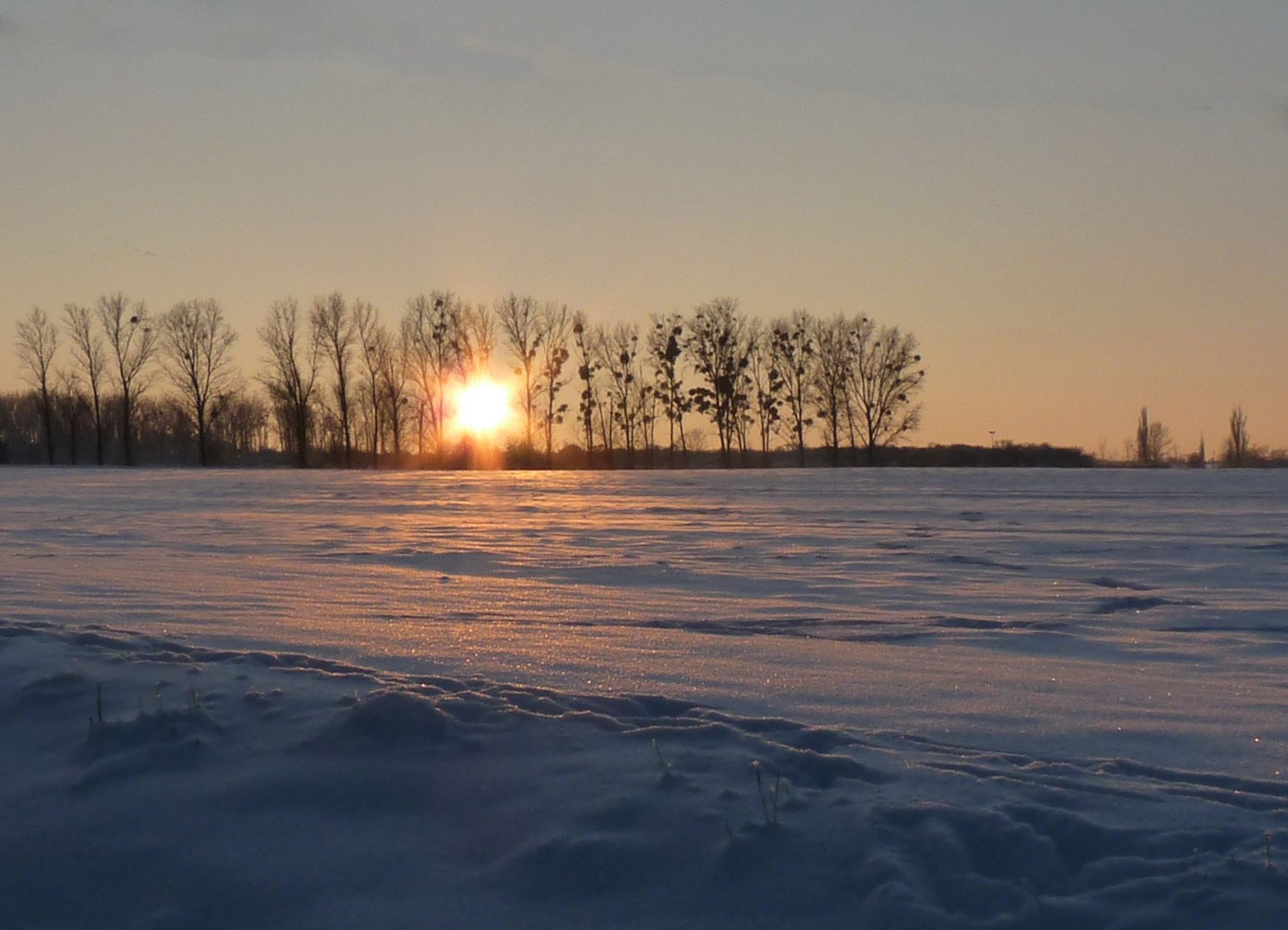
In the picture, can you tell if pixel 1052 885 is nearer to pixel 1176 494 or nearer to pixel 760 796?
pixel 760 796

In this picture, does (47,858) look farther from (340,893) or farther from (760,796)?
(760,796)

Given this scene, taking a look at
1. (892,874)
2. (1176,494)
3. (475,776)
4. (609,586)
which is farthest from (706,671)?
(1176,494)

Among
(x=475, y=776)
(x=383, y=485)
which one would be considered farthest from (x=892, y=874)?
(x=383, y=485)

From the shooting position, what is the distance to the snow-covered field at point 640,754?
97.1 inches

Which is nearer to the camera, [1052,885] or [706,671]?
[1052,885]

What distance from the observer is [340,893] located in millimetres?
2514

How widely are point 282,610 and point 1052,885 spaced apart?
13.8 ft

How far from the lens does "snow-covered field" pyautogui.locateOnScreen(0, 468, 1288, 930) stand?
247 cm

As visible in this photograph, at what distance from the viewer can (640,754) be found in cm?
311

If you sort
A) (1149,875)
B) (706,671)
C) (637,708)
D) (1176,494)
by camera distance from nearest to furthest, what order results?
(1149,875) < (637,708) < (706,671) < (1176,494)

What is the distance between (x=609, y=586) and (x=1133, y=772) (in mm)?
4271

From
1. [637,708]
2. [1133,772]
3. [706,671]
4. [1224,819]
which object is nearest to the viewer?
[1224,819]

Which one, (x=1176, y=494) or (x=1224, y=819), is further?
(x=1176, y=494)

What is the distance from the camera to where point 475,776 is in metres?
3.03
